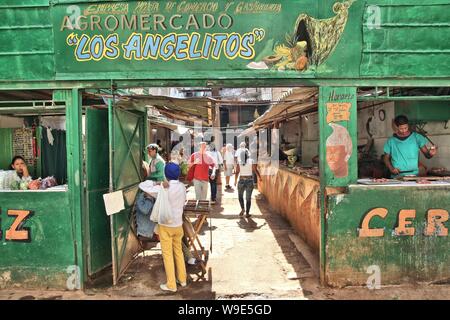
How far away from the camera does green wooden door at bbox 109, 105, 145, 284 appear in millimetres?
4859

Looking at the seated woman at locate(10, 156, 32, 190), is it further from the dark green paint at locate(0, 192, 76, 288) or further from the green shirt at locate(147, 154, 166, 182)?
the green shirt at locate(147, 154, 166, 182)

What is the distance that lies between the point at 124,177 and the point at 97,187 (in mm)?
451

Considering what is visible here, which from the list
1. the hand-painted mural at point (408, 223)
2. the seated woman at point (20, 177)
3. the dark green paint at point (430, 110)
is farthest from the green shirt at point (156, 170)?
the dark green paint at point (430, 110)

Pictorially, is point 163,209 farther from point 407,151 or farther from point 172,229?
point 407,151

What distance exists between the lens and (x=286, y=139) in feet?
37.9

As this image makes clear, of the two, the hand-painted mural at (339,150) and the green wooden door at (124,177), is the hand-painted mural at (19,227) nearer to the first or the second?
the green wooden door at (124,177)

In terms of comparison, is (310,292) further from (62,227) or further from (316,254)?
(62,227)

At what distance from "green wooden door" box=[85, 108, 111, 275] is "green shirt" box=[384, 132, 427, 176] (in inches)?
184

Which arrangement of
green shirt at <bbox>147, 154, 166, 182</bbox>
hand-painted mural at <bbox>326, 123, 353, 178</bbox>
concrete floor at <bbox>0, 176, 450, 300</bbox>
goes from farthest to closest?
green shirt at <bbox>147, 154, 166, 182</bbox>, hand-painted mural at <bbox>326, 123, 353, 178</bbox>, concrete floor at <bbox>0, 176, 450, 300</bbox>

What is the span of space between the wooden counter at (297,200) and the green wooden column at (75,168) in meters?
3.83

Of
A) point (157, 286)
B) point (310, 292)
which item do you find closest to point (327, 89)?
point (310, 292)

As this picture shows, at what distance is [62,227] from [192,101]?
2.80 m

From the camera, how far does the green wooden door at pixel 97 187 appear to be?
4.92 metres

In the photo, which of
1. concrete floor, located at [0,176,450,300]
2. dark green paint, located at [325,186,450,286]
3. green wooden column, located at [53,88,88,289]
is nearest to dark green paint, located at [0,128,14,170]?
green wooden column, located at [53,88,88,289]
